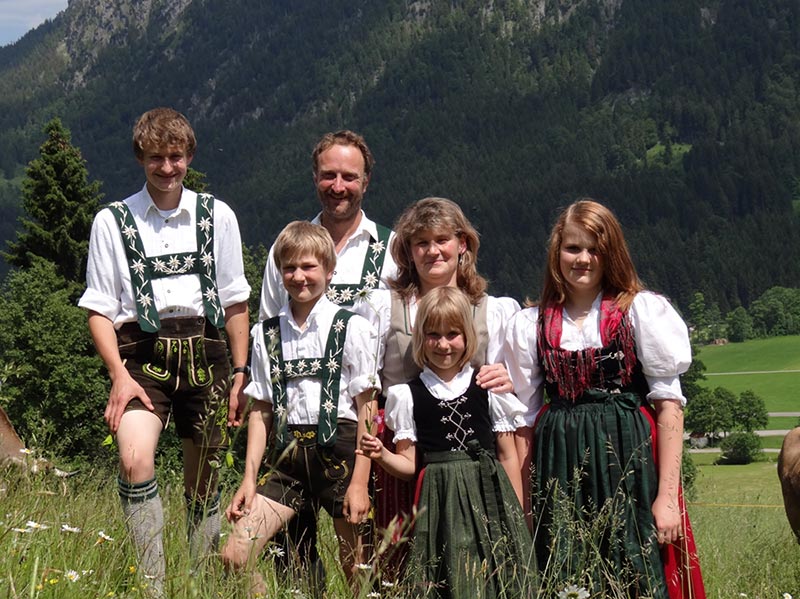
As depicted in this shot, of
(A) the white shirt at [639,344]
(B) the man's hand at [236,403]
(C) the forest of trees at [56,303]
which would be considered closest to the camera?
(A) the white shirt at [639,344]

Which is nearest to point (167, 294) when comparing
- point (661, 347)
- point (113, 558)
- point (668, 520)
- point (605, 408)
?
point (113, 558)

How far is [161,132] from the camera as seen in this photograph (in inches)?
165

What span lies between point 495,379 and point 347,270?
975 millimetres

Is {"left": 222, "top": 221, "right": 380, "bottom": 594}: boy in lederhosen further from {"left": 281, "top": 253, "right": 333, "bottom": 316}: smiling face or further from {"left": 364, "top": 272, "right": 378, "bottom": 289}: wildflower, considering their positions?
{"left": 364, "top": 272, "right": 378, "bottom": 289}: wildflower

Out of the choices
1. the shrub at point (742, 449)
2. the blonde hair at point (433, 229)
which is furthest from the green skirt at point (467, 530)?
the shrub at point (742, 449)

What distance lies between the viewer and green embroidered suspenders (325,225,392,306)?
4527mm

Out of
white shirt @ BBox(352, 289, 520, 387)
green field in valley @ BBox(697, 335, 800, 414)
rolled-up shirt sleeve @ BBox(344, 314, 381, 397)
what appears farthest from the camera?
green field in valley @ BBox(697, 335, 800, 414)

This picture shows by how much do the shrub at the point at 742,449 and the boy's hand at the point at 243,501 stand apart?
79.2m

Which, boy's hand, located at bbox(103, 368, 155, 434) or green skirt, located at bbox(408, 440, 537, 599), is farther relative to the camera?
boy's hand, located at bbox(103, 368, 155, 434)

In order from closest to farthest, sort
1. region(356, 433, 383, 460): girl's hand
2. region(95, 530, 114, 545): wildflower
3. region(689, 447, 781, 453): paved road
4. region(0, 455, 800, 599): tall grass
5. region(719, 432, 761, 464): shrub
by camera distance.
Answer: region(0, 455, 800, 599): tall grass, region(95, 530, 114, 545): wildflower, region(356, 433, 383, 460): girl's hand, region(719, 432, 761, 464): shrub, region(689, 447, 781, 453): paved road

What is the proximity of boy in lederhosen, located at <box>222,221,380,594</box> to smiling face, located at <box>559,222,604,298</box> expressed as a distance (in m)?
0.80

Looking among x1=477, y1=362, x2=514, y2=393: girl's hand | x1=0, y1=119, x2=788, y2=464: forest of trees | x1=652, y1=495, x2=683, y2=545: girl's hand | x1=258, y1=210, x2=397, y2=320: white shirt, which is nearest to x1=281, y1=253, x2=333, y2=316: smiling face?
x1=258, y1=210, x2=397, y2=320: white shirt

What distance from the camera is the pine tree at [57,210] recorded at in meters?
37.5

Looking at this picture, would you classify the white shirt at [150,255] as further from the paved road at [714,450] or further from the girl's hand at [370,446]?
the paved road at [714,450]
